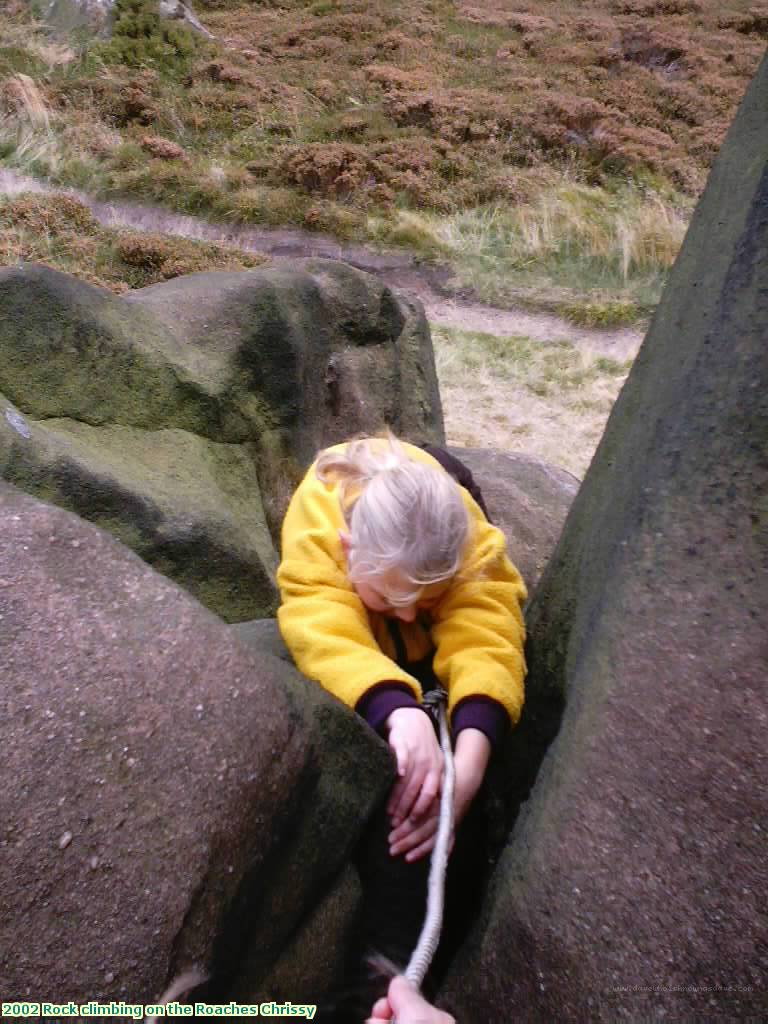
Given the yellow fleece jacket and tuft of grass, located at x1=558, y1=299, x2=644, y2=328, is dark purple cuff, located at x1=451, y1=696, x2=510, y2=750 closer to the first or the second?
the yellow fleece jacket

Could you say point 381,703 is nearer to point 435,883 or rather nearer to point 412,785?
point 412,785

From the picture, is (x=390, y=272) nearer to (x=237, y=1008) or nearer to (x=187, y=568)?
(x=187, y=568)

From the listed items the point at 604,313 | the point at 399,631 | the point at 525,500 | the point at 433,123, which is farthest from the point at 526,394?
the point at 433,123

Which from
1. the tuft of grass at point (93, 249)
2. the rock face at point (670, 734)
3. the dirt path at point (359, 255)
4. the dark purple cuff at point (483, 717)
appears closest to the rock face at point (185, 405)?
the dark purple cuff at point (483, 717)

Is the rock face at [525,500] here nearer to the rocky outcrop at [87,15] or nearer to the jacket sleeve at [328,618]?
the jacket sleeve at [328,618]

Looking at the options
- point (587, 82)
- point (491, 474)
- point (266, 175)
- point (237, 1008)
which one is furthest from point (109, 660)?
point (587, 82)

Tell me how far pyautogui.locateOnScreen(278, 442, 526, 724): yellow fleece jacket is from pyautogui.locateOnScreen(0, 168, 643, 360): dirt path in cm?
630

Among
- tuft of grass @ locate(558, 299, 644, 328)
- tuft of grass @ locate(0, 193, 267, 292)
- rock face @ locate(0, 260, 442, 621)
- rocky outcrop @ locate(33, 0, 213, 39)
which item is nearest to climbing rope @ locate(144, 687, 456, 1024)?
rock face @ locate(0, 260, 442, 621)

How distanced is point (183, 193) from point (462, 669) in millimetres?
9242

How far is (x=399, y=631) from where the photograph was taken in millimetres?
2004

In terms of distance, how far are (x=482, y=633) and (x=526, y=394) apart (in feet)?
17.1

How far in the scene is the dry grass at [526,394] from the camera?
6258 millimetres

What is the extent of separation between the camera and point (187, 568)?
2471mm

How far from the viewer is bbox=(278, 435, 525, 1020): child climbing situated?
168 cm
